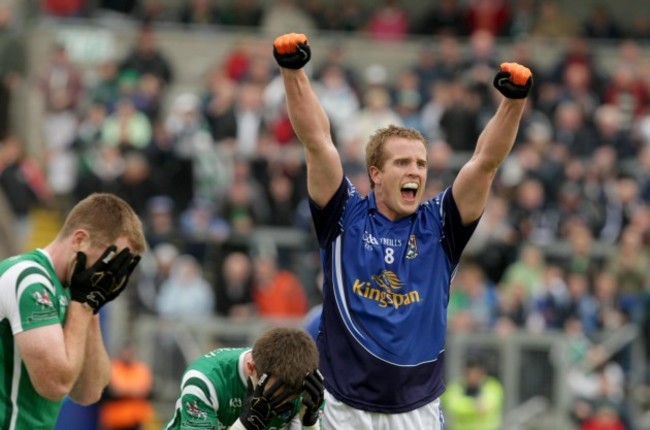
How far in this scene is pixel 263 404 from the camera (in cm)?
758

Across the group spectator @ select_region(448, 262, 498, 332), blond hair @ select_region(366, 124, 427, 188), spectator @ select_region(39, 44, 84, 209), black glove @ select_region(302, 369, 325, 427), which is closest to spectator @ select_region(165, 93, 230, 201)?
spectator @ select_region(39, 44, 84, 209)

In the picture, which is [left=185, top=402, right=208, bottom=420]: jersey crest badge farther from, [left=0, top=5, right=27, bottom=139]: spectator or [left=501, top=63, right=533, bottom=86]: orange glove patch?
[left=0, top=5, right=27, bottom=139]: spectator

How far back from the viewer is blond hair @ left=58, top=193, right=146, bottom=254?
7.76m

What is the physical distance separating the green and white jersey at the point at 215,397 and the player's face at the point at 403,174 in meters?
1.12

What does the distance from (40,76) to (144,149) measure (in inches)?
158

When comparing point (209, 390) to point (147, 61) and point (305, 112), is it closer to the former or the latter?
point (305, 112)

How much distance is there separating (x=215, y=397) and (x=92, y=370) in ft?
2.11

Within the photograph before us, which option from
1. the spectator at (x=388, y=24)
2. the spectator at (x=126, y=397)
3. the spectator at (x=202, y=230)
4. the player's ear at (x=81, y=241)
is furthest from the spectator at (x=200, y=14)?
the player's ear at (x=81, y=241)

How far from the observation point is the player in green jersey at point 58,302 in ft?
24.6

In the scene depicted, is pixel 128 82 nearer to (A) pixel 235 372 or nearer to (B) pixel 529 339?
(B) pixel 529 339

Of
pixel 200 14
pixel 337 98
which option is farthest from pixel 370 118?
pixel 200 14

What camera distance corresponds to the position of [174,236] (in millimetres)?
19203

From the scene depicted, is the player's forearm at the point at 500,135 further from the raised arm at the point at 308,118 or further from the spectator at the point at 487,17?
the spectator at the point at 487,17

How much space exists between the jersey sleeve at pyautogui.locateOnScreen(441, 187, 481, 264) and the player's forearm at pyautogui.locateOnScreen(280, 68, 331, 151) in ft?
2.47
